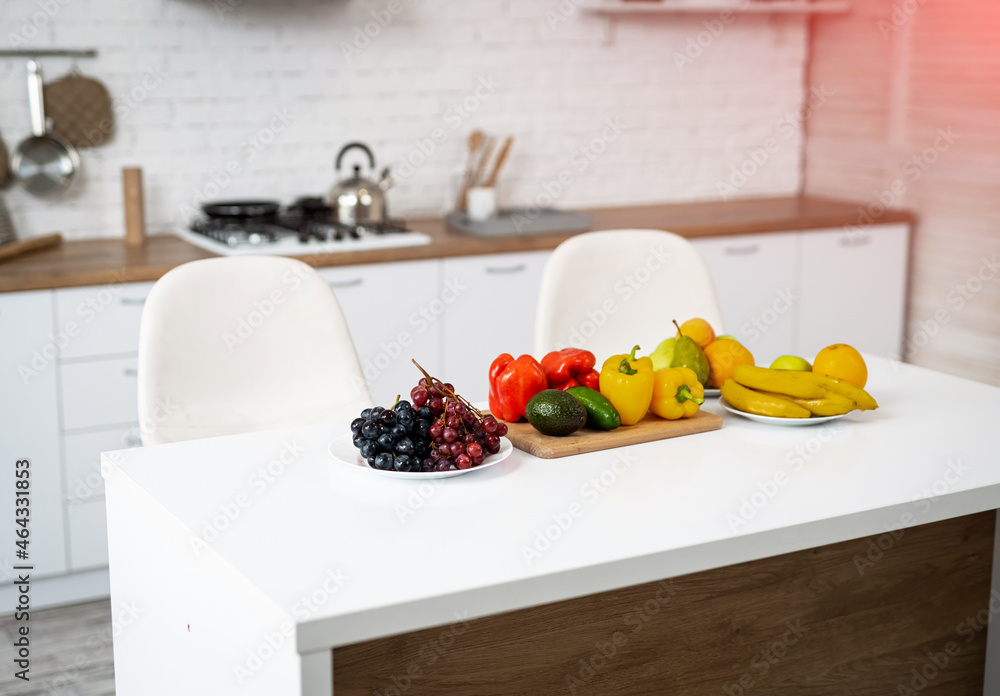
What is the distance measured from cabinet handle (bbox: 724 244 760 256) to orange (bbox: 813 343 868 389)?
6.32 feet

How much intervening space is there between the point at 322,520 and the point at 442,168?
2.76 m

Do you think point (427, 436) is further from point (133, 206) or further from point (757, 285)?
point (757, 285)

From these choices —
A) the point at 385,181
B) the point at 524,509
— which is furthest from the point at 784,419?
the point at 385,181

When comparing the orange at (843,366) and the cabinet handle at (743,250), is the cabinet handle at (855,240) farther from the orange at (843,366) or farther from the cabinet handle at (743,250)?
the orange at (843,366)

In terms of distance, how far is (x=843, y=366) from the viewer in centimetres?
190

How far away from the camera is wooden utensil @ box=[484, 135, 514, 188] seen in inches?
153

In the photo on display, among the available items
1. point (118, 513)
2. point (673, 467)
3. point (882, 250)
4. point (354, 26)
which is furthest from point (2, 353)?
point (882, 250)

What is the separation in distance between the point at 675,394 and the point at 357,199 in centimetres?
196

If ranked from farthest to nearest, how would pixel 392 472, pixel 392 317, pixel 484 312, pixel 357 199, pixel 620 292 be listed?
1. pixel 357 199
2. pixel 484 312
3. pixel 392 317
4. pixel 620 292
5. pixel 392 472

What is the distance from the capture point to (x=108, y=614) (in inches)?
118

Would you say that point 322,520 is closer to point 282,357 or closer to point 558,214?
point 282,357

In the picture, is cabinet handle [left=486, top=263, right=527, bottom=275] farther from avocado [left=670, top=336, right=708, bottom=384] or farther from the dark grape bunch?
the dark grape bunch

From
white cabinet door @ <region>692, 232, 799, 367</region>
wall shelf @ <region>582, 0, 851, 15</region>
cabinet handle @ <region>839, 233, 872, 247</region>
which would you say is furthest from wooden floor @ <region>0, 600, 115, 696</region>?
cabinet handle @ <region>839, 233, 872, 247</region>

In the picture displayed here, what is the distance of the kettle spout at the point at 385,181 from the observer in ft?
11.9
